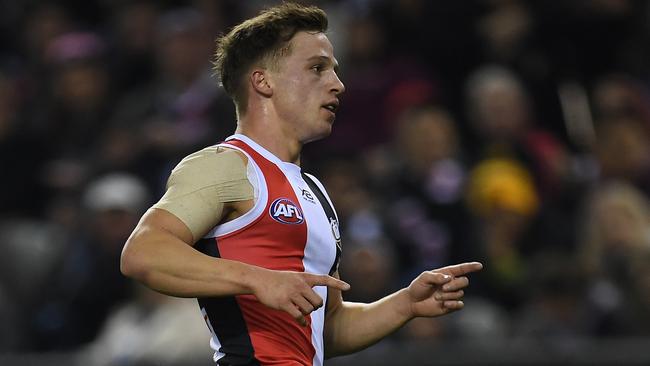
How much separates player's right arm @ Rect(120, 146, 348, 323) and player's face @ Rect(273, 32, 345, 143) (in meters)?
0.47

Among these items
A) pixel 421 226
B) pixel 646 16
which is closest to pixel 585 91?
pixel 646 16

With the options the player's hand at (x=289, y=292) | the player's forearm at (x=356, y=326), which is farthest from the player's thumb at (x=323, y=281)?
the player's forearm at (x=356, y=326)

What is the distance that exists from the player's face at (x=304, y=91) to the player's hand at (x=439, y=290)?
665 millimetres

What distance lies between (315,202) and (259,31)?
66 cm

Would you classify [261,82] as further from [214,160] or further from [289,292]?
[289,292]

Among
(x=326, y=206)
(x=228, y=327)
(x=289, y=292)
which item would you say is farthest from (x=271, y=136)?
(x=289, y=292)

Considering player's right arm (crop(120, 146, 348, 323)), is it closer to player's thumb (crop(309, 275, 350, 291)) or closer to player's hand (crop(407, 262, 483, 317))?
player's thumb (crop(309, 275, 350, 291))

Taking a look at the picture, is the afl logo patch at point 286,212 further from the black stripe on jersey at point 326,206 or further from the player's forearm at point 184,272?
the player's forearm at point 184,272

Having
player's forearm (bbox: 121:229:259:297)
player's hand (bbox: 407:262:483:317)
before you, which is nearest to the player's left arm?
player's hand (bbox: 407:262:483:317)

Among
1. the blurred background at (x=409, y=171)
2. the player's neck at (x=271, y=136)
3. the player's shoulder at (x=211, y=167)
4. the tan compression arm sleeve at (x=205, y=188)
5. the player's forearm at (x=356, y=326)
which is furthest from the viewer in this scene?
the blurred background at (x=409, y=171)

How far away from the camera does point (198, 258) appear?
4117mm

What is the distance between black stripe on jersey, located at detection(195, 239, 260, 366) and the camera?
14.7ft

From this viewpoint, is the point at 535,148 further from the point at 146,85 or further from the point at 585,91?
the point at 146,85

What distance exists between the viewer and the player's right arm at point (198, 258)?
4.02m
